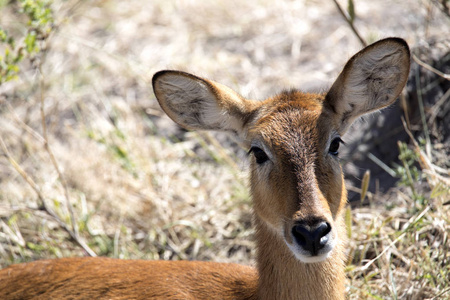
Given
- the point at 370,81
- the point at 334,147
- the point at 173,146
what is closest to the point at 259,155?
the point at 334,147

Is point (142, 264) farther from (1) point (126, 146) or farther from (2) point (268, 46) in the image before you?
(2) point (268, 46)

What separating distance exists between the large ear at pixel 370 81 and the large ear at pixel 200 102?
0.61m

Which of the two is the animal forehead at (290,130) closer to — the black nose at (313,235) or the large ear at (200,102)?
the large ear at (200,102)

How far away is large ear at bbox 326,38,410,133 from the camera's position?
3.59 metres

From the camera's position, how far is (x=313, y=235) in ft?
10.2

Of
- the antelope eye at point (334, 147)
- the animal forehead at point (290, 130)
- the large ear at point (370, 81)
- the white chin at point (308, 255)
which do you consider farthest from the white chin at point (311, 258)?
the large ear at point (370, 81)

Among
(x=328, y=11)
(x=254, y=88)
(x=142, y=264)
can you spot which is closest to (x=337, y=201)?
(x=142, y=264)

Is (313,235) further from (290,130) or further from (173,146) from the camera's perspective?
(173,146)

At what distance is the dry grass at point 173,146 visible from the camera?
467 cm

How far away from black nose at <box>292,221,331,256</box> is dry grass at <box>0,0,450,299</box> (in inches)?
45.7

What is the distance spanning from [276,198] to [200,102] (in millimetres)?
924

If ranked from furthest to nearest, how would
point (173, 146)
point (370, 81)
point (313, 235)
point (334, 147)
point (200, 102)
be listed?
1. point (173, 146)
2. point (200, 102)
3. point (370, 81)
4. point (334, 147)
5. point (313, 235)

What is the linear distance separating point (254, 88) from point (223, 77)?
1.91ft

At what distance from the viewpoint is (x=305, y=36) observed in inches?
315
